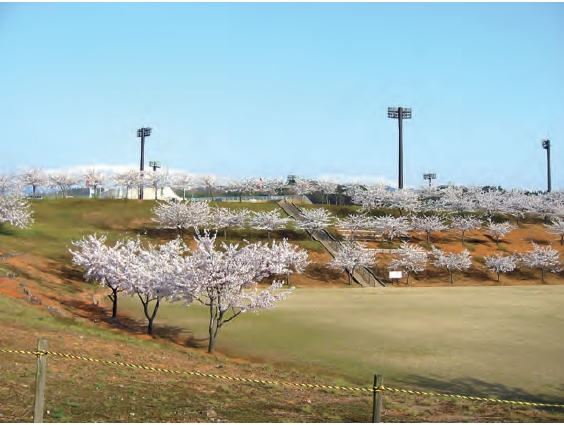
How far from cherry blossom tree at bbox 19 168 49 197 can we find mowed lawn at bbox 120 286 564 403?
7609 cm

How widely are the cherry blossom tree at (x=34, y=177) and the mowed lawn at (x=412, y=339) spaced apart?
250 feet

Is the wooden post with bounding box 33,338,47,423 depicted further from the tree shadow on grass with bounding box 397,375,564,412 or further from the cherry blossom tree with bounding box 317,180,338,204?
the cherry blossom tree with bounding box 317,180,338,204

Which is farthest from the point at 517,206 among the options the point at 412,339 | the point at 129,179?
the point at 412,339

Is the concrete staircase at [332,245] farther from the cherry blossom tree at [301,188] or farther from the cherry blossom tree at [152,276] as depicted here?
the cherry blossom tree at [152,276]

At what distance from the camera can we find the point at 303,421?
46.0ft

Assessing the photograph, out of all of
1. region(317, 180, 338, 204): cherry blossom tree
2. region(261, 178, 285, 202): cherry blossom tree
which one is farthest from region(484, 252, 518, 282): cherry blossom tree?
region(261, 178, 285, 202): cherry blossom tree

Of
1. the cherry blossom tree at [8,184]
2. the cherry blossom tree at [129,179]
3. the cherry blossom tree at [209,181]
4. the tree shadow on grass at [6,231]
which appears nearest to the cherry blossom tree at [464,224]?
the cherry blossom tree at [209,181]

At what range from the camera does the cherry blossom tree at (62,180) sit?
115 meters

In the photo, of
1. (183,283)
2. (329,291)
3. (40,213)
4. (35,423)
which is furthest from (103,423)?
(40,213)

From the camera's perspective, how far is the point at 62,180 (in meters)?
116

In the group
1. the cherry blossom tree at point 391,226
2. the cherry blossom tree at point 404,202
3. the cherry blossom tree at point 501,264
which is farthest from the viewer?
the cherry blossom tree at point 404,202

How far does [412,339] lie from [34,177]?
99.3 meters

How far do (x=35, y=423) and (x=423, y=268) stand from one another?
201 feet

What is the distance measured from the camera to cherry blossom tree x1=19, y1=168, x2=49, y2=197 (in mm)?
110875
